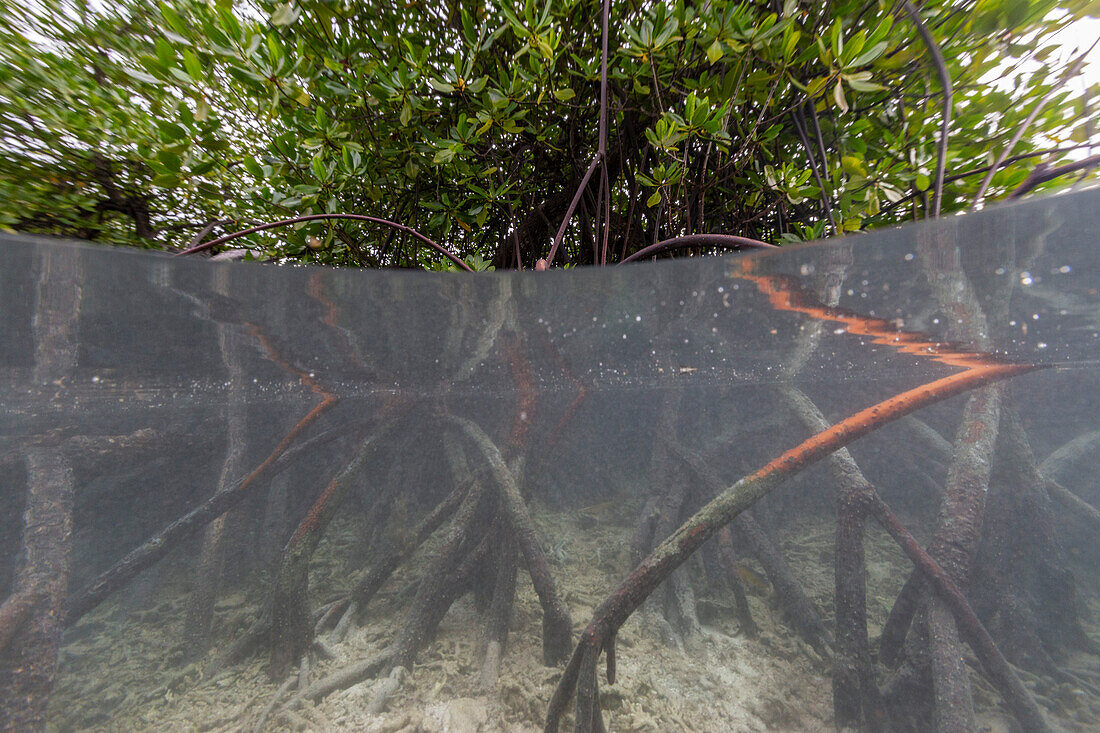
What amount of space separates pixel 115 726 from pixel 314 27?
2.32 m

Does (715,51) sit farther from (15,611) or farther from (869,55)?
(15,611)

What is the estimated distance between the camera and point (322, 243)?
1.48 metres

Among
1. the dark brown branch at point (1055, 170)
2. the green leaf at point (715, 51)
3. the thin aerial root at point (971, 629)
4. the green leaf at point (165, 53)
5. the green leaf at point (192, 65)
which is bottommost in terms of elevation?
the thin aerial root at point (971, 629)

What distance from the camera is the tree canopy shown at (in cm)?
111

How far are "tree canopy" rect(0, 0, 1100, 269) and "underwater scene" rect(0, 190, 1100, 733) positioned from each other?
33 centimetres

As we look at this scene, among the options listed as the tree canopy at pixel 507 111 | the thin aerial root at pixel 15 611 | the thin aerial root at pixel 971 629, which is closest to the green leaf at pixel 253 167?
the tree canopy at pixel 507 111

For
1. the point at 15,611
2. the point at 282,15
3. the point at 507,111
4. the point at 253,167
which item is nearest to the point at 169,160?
the point at 253,167

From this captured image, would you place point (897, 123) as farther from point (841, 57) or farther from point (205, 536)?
point (205, 536)

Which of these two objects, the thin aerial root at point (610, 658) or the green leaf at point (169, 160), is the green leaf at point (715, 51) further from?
the thin aerial root at point (610, 658)

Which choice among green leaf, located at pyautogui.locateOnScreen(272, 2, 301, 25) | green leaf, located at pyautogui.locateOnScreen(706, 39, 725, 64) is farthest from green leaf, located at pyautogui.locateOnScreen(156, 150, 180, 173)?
green leaf, located at pyautogui.locateOnScreen(706, 39, 725, 64)

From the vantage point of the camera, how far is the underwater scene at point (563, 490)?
3.47 feet

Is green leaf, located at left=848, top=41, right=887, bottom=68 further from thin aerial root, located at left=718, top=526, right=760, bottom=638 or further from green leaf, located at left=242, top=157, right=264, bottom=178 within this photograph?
green leaf, located at left=242, top=157, right=264, bottom=178

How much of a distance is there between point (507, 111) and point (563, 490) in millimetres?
1235

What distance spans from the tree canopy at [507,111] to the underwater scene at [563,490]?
13.0 inches
